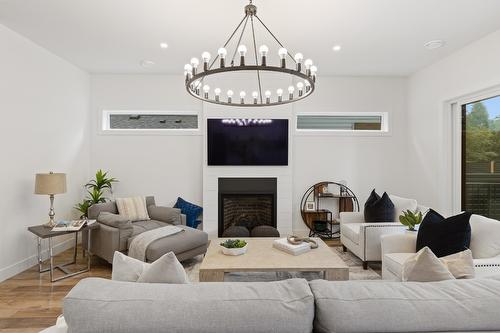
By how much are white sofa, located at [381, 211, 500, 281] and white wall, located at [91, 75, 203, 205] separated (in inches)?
126

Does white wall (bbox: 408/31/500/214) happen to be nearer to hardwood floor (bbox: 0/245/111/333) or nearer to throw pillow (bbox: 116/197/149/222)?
throw pillow (bbox: 116/197/149/222)

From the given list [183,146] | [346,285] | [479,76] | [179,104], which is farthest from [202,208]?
[479,76]

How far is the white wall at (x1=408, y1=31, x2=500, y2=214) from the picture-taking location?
3.49 meters

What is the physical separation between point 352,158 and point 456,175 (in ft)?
5.13

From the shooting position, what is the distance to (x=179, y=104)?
5020mm

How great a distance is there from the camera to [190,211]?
481cm

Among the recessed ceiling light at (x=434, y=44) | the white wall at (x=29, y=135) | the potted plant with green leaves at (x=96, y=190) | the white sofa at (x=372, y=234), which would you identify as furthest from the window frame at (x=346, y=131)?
the white wall at (x=29, y=135)

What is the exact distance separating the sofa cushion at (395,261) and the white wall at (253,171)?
229cm

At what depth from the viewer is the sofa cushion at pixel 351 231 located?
374cm

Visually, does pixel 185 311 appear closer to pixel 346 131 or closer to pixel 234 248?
pixel 234 248

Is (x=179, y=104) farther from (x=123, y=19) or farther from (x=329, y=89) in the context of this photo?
(x=329, y=89)

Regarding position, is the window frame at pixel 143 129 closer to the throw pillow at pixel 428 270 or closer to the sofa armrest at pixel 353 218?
→ the sofa armrest at pixel 353 218

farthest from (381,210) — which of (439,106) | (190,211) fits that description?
(190,211)

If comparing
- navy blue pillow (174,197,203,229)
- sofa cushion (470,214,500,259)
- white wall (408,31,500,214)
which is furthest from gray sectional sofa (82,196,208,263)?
white wall (408,31,500,214)
